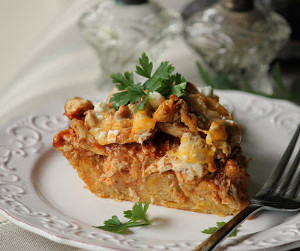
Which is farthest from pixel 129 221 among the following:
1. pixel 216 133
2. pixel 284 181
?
pixel 284 181

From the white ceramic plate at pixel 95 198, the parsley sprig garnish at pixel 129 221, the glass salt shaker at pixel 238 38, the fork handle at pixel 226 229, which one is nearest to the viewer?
the fork handle at pixel 226 229

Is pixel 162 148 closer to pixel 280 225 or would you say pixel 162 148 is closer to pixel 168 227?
pixel 168 227

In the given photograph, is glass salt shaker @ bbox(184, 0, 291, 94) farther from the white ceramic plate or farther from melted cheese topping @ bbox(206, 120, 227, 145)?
melted cheese topping @ bbox(206, 120, 227, 145)

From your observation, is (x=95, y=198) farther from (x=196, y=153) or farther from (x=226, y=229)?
(x=226, y=229)

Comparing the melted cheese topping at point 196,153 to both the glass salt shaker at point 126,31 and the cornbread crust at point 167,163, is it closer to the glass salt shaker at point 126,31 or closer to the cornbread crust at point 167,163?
the cornbread crust at point 167,163

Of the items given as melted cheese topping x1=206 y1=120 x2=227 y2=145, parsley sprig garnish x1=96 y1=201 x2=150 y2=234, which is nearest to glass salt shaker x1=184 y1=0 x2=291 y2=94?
melted cheese topping x1=206 y1=120 x2=227 y2=145

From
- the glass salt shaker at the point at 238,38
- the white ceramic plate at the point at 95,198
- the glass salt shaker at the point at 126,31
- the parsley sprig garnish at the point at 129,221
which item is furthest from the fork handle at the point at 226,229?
the glass salt shaker at the point at 126,31
